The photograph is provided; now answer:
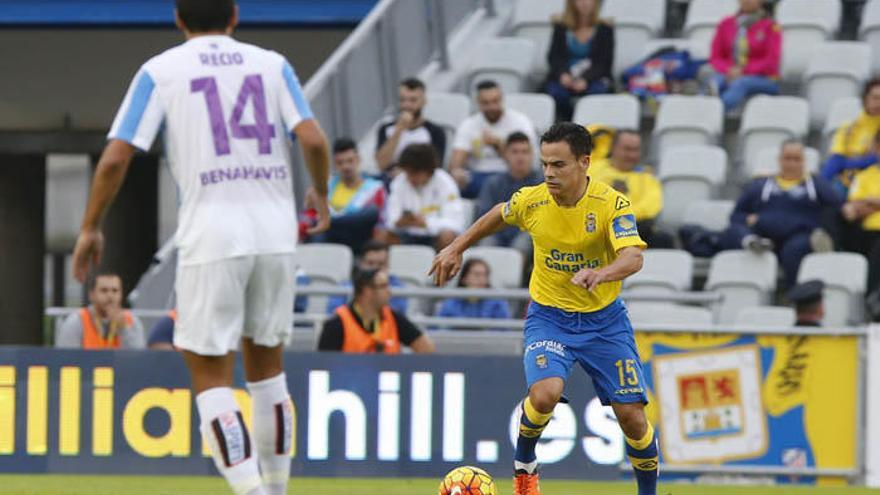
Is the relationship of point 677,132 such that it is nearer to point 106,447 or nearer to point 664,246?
point 664,246

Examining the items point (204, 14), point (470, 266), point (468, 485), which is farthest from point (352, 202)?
point (204, 14)

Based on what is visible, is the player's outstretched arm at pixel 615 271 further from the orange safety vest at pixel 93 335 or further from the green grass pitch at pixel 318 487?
the orange safety vest at pixel 93 335

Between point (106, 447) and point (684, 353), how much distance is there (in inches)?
148

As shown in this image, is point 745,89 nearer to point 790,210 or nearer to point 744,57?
point 744,57

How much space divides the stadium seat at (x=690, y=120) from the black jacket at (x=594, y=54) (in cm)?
75

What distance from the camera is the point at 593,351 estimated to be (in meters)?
8.49

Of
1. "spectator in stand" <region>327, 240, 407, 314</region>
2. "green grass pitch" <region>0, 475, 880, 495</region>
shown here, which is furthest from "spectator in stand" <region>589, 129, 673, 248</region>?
"green grass pitch" <region>0, 475, 880, 495</region>

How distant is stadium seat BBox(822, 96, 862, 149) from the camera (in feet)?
51.7

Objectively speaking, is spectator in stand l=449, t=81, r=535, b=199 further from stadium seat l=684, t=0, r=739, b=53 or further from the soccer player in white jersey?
the soccer player in white jersey

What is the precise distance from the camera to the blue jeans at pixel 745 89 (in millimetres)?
16609

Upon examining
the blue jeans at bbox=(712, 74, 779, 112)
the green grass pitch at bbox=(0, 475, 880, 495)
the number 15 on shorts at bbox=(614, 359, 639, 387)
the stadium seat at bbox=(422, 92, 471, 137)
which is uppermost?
the blue jeans at bbox=(712, 74, 779, 112)

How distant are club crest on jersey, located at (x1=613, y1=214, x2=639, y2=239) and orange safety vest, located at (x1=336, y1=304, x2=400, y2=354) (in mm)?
4335

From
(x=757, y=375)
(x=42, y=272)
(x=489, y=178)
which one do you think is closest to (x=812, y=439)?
(x=757, y=375)

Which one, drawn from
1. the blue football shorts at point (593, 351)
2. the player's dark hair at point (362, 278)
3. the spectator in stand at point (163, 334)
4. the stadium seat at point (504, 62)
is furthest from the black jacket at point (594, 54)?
the blue football shorts at point (593, 351)
